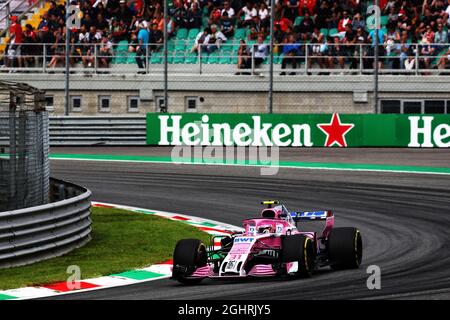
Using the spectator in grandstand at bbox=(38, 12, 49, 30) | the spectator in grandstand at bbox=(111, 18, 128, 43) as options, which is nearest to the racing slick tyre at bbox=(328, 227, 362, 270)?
the spectator in grandstand at bbox=(111, 18, 128, 43)

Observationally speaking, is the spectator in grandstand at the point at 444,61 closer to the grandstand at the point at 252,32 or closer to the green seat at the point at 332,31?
the grandstand at the point at 252,32

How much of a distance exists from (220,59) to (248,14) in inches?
67.2

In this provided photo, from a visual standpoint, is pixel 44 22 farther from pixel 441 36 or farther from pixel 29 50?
pixel 441 36

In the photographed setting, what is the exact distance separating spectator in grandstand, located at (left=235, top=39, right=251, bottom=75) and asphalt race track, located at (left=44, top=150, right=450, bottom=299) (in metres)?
5.70

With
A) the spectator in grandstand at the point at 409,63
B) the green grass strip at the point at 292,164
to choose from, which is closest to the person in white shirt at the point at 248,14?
the spectator in grandstand at the point at 409,63

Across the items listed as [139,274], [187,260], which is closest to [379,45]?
[139,274]

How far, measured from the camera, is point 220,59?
34.3 metres

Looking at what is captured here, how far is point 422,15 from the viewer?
3338 cm

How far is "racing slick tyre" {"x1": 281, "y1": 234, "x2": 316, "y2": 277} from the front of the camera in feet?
44.8

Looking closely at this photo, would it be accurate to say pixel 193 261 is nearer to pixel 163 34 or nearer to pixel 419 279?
pixel 419 279

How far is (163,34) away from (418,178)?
10.8 m

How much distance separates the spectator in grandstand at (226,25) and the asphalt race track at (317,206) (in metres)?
6.87

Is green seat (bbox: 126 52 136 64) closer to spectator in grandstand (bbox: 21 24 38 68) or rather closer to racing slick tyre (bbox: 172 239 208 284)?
spectator in grandstand (bbox: 21 24 38 68)
